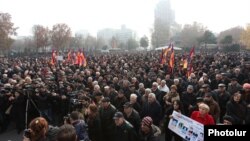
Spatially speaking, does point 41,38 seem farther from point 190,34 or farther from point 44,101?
point 44,101

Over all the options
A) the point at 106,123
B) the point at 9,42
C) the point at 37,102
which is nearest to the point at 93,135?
the point at 106,123

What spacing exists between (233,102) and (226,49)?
56.4m

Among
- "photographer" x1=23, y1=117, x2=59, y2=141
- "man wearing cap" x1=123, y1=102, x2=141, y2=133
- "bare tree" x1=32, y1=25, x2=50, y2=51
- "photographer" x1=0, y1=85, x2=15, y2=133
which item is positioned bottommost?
"photographer" x1=0, y1=85, x2=15, y2=133

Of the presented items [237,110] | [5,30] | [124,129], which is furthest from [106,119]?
[5,30]

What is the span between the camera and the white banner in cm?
634

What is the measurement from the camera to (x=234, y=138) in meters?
4.30

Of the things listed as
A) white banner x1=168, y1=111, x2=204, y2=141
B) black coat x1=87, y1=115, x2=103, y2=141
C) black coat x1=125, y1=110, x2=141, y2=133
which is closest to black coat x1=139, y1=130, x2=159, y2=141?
white banner x1=168, y1=111, x2=204, y2=141

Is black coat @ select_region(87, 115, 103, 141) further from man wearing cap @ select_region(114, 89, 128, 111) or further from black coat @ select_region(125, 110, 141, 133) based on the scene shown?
man wearing cap @ select_region(114, 89, 128, 111)

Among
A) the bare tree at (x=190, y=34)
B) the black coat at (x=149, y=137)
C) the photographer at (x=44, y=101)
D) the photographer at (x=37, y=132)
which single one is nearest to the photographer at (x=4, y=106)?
the photographer at (x=44, y=101)

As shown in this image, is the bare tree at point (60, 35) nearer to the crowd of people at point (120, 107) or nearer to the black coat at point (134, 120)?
the crowd of people at point (120, 107)

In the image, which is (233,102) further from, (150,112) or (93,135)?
(93,135)

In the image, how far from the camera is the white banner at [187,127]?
634 cm

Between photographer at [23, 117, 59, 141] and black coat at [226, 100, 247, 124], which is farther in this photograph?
black coat at [226, 100, 247, 124]

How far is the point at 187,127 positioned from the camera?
6789 mm
